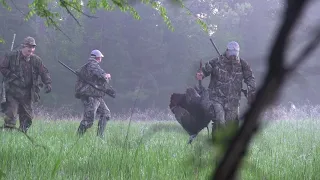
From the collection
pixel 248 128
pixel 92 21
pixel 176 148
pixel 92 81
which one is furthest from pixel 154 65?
pixel 248 128

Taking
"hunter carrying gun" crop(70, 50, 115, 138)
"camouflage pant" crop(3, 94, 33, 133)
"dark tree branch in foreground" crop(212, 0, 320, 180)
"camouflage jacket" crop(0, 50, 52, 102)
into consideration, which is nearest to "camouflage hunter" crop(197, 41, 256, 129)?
"hunter carrying gun" crop(70, 50, 115, 138)

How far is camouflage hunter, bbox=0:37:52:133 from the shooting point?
27.7 feet

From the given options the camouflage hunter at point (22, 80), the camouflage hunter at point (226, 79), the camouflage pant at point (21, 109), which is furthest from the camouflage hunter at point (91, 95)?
the camouflage hunter at point (226, 79)

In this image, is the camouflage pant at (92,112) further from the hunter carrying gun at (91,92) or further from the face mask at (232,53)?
the face mask at (232,53)

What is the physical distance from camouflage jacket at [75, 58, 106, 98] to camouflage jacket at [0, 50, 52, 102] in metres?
0.81

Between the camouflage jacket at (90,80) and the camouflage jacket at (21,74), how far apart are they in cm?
81

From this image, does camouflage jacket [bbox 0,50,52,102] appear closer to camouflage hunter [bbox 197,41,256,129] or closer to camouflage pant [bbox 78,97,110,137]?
camouflage pant [bbox 78,97,110,137]

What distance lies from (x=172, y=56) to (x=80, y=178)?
111 feet

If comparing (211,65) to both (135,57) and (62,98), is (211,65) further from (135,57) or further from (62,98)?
(135,57)

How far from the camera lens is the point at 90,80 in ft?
31.1

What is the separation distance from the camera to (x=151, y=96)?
3625cm

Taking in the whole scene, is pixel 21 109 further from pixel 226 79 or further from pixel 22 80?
pixel 226 79

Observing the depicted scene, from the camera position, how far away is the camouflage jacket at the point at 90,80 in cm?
930

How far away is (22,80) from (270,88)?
8.65 metres
